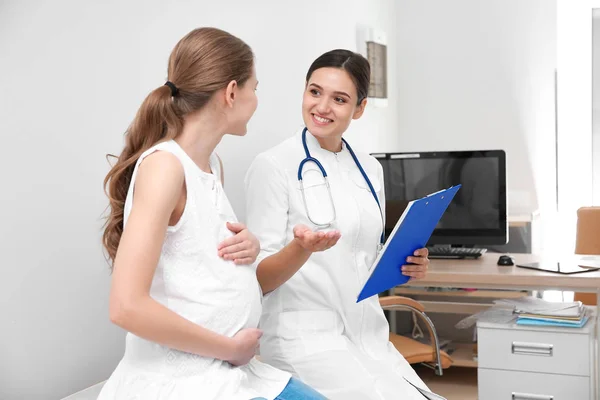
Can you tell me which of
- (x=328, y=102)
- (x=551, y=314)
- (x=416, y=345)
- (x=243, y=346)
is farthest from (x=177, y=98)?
(x=416, y=345)

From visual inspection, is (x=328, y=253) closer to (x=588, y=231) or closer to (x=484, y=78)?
(x=588, y=231)

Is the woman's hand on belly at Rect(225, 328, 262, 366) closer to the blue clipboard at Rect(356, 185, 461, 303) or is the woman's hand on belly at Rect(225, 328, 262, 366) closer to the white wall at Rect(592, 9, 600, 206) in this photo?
the blue clipboard at Rect(356, 185, 461, 303)

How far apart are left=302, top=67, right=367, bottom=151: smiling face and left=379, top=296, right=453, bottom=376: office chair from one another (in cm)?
89

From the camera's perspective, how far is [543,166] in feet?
15.1

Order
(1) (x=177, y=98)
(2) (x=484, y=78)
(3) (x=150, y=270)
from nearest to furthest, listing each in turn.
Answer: (3) (x=150, y=270) < (1) (x=177, y=98) < (2) (x=484, y=78)

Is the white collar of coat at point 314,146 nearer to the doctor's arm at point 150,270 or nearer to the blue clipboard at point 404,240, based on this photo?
the blue clipboard at point 404,240

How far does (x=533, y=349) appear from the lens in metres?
2.70

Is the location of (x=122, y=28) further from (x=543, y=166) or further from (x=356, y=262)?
(x=543, y=166)

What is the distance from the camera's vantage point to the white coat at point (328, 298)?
1.84m

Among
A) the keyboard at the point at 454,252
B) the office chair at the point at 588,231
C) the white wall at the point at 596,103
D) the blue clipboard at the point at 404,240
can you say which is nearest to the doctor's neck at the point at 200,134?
the blue clipboard at the point at 404,240

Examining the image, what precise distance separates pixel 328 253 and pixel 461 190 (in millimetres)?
1419

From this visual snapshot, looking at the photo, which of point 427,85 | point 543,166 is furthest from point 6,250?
point 543,166

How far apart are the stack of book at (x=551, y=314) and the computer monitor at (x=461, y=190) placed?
0.44 meters

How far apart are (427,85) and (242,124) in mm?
3150
